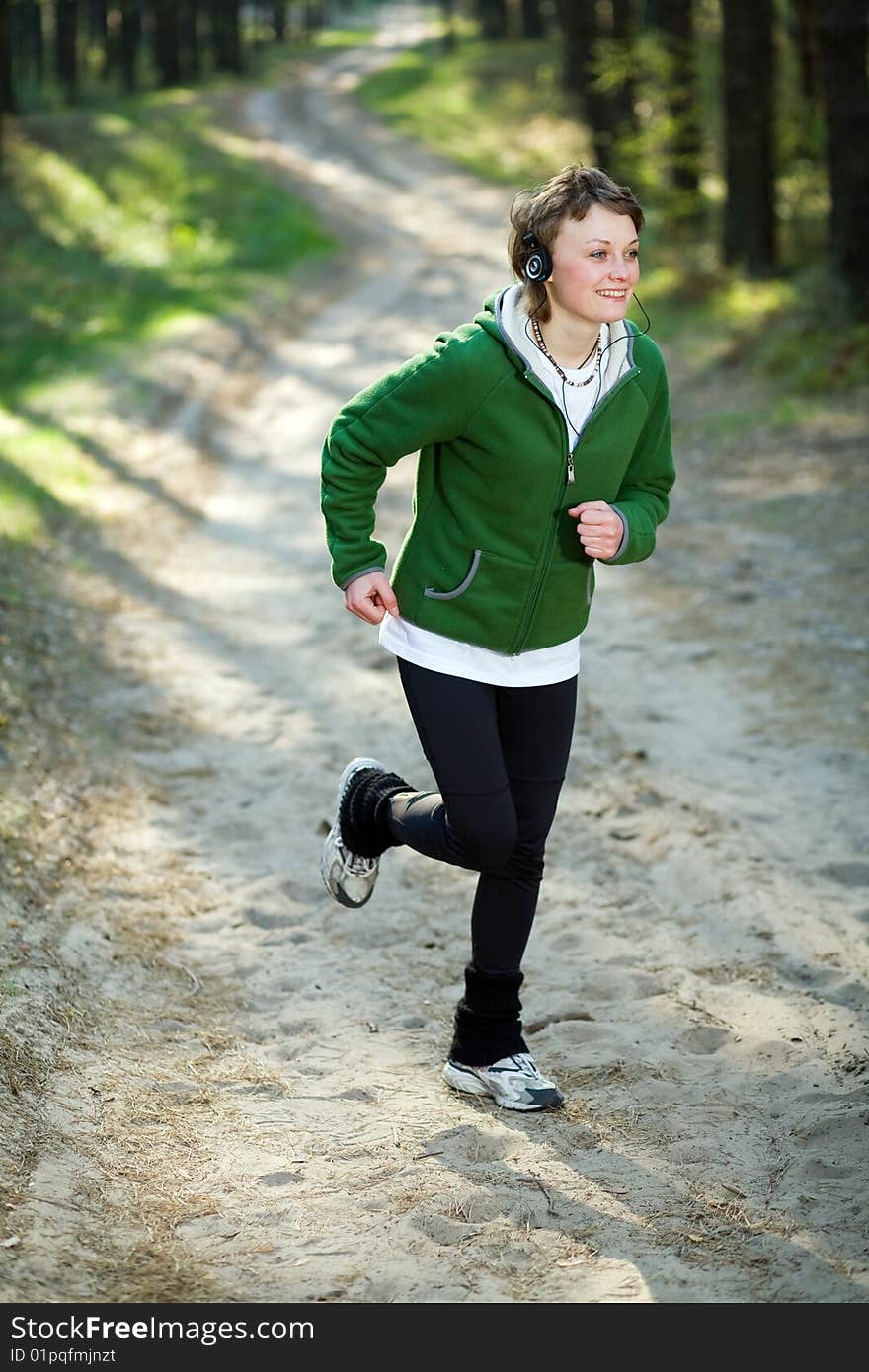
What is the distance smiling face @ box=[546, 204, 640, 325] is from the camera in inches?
138

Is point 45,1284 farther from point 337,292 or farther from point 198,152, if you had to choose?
point 198,152

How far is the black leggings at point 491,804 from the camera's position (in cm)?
376

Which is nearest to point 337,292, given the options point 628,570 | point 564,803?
point 628,570

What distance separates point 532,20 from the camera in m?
47.8

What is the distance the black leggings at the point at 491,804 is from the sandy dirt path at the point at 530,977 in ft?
1.18

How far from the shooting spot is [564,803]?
6.37 m

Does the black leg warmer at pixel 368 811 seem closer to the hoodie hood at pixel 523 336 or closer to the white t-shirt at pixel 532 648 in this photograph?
the white t-shirt at pixel 532 648

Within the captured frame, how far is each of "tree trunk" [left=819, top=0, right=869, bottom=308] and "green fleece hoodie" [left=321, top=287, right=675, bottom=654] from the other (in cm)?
1022

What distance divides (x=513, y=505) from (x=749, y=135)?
13.6 m

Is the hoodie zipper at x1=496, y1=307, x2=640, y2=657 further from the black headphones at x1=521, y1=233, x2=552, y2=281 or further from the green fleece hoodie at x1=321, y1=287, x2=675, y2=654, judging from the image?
the black headphones at x1=521, y1=233, x2=552, y2=281

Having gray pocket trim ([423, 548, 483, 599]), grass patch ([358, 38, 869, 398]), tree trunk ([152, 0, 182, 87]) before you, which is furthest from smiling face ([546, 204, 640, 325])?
tree trunk ([152, 0, 182, 87])

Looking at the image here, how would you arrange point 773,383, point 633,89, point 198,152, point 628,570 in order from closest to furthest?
point 628,570
point 773,383
point 633,89
point 198,152

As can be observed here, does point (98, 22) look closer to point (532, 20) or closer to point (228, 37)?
point (228, 37)
